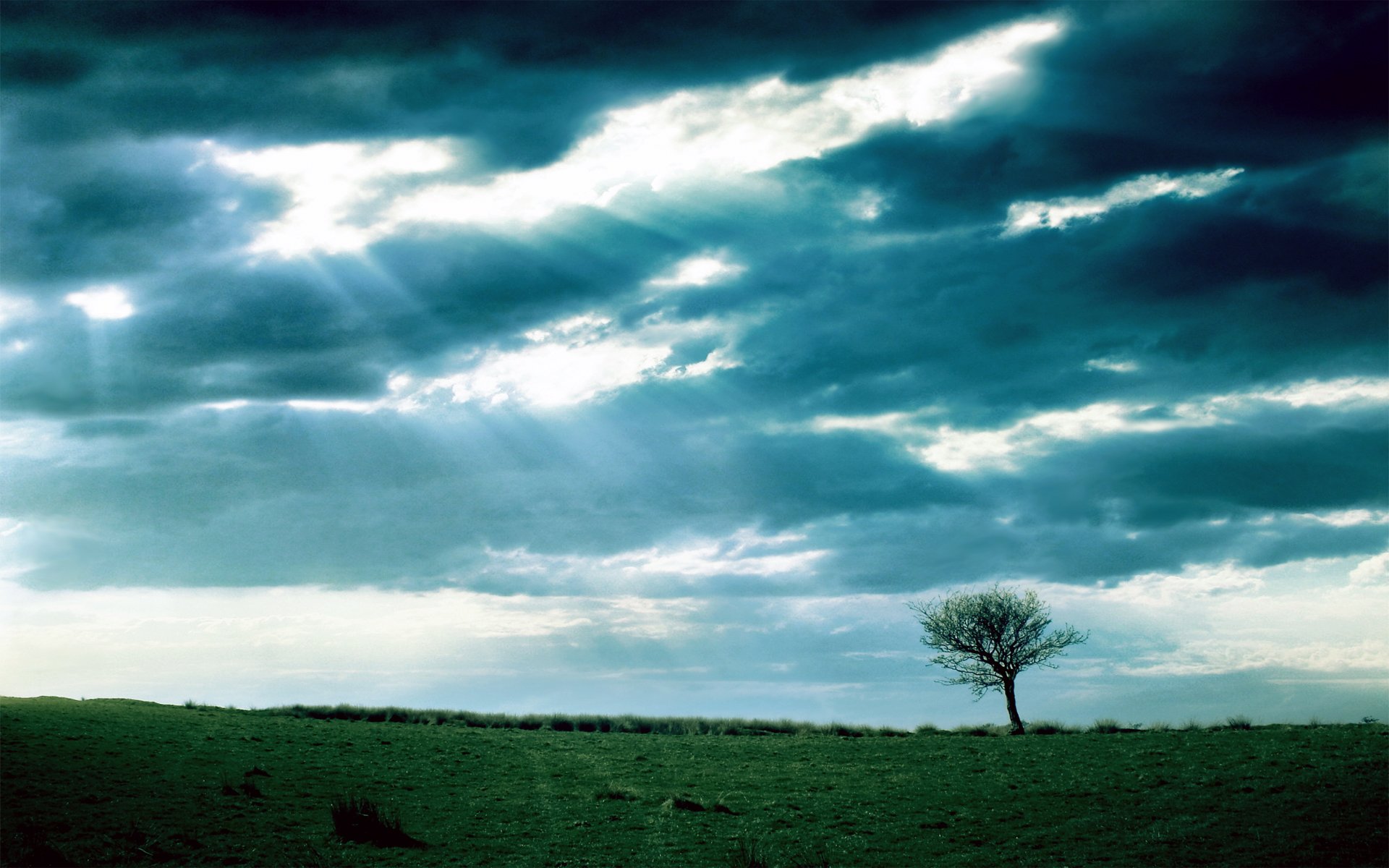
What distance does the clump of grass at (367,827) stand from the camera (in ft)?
88.6

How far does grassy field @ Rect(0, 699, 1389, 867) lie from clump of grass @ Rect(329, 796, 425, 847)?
473 millimetres

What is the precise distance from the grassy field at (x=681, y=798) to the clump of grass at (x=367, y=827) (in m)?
0.47

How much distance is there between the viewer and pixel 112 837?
2478cm

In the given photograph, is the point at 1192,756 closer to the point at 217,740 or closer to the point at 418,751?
the point at 418,751

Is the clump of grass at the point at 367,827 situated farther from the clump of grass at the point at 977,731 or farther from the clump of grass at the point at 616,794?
the clump of grass at the point at 977,731

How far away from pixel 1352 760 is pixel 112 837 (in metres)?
41.5

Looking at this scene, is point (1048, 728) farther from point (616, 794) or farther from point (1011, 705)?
point (616, 794)

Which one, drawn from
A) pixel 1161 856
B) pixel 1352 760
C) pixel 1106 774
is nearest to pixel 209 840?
pixel 1161 856

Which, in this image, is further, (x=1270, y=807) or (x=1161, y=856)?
(x=1270, y=807)

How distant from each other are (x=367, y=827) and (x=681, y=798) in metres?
11.0

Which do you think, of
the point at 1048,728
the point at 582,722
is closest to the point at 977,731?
the point at 1048,728

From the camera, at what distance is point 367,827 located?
27.4 m

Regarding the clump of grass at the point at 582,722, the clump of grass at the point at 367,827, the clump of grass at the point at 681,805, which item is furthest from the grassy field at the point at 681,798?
the clump of grass at the point at 582,722

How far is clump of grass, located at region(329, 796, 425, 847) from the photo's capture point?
2700 centimetres
